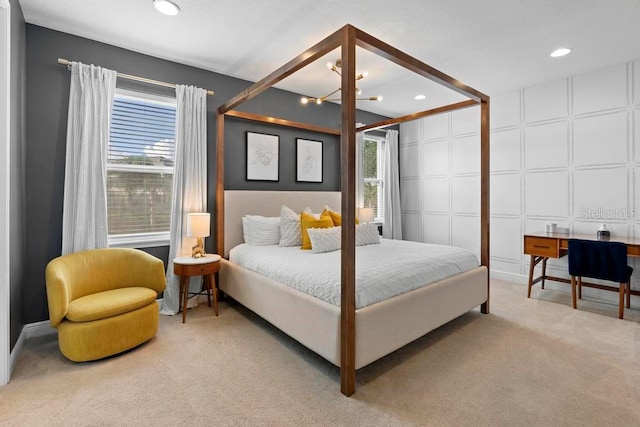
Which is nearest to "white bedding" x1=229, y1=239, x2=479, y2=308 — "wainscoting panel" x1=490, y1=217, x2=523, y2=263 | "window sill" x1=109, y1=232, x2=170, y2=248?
"window sill" x1=109, y1=232, x2=170, y2=248

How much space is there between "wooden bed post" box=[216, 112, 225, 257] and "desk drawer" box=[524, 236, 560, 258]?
3.54m

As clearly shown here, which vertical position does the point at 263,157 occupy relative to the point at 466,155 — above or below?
below

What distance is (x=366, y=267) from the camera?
8.06ft

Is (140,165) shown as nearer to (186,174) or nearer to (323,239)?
(186,174)

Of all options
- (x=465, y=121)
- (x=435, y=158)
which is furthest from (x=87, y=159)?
(x=465, y=121)

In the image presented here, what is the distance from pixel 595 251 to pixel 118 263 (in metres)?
4.46

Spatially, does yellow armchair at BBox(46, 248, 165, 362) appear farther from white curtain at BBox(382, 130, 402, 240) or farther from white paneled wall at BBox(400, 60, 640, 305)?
white paneled wall at BBox(400, 60, 640, 305)

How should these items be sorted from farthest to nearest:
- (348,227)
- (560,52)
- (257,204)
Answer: (257,204) → (560,52) → (348,227)

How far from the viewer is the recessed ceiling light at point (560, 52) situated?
3.15 m

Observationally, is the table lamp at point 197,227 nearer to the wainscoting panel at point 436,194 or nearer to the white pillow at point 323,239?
the white pillow at point 323,239

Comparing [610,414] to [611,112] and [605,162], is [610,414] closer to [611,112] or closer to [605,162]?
[605,162]

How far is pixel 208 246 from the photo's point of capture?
3738mm

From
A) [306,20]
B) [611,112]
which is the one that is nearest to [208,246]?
[306,20]

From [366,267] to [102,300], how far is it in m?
2.02
